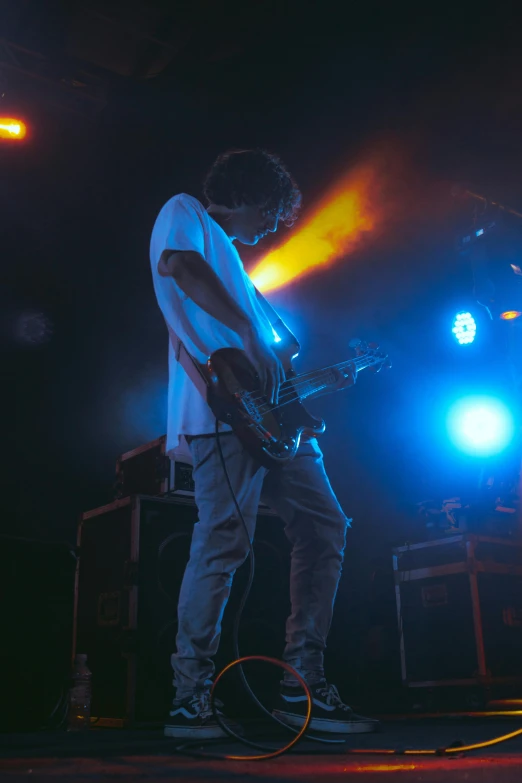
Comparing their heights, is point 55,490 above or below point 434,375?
below

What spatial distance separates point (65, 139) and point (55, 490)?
2.09 meters

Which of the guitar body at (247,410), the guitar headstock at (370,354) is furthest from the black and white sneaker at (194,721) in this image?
the guitar headstock at (370,354)

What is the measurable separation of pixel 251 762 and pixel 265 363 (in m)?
1.10

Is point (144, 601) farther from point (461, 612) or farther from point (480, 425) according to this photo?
point (480, 425)

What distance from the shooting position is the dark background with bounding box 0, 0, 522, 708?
3805 mm

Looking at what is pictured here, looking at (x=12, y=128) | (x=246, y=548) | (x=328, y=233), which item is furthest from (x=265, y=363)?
(x=328, y=233)

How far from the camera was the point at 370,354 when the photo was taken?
9.59 ft

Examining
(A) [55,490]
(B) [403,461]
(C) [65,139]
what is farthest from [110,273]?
(B) [403,461]

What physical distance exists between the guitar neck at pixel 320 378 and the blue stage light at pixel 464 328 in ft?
7.40

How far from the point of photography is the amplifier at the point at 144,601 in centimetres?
281

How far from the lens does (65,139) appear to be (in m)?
4.26

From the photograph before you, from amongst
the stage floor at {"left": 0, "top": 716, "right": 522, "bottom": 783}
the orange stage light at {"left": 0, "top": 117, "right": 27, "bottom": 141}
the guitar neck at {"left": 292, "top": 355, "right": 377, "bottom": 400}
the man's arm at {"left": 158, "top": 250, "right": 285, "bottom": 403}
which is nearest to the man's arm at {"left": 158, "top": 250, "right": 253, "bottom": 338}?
the man's arm at {"left": 158, "top": 250, "right": 285, "bottom": 403}

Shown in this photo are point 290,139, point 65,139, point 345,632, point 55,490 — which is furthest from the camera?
point 290,139

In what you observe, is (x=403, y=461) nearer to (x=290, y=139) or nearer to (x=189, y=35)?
(x=290, y=139)
